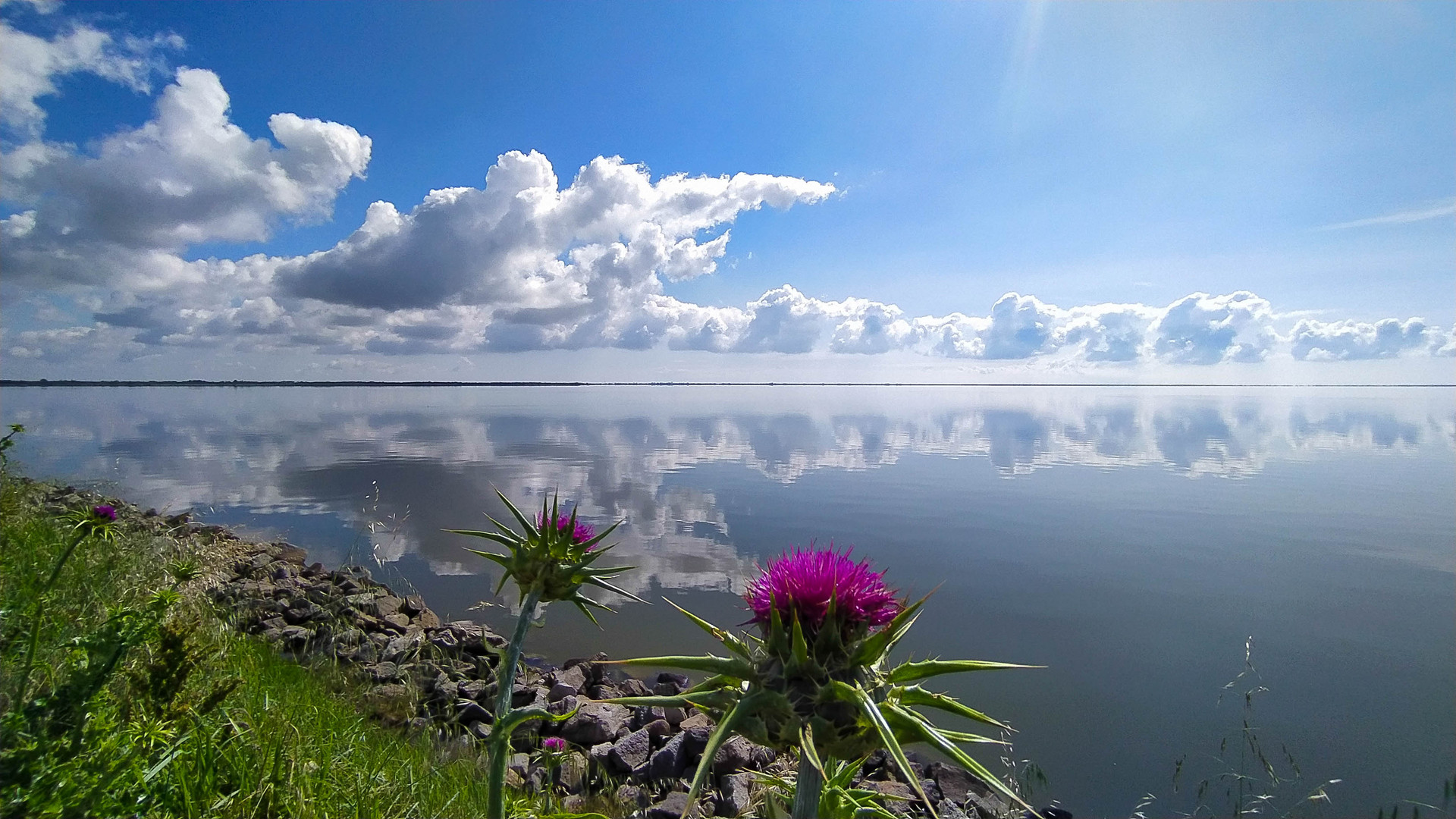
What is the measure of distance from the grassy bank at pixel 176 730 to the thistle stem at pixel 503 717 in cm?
124

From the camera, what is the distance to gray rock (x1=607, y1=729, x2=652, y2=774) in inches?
254

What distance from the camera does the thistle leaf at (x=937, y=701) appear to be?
8.43ft

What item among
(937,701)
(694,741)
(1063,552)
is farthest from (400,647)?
(1063,552)

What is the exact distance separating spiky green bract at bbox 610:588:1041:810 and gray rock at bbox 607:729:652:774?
13.6 feet

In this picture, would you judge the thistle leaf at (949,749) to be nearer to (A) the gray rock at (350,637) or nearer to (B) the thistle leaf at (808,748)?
(B) the thistle leaf at (808,748)

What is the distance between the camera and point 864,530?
647 inches

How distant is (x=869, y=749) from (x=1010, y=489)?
21605 mm

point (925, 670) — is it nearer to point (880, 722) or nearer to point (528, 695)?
point (880, 722)

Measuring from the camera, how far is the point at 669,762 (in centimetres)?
624

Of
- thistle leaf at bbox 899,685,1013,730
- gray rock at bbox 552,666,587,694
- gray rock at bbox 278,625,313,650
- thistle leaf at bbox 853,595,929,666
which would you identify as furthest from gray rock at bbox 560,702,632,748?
thistle leaf at bbox 899,685,1013,730

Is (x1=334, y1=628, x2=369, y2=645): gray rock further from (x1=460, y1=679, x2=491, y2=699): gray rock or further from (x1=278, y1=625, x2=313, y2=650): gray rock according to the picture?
(x1=460, y1=679, x2=491, y2=699): gray rock

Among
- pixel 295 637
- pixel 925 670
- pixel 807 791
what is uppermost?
pixel 925 670

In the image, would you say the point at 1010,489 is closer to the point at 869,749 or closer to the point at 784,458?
the point at 784,458

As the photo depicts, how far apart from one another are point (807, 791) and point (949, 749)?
51 cm
